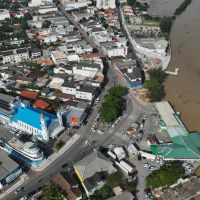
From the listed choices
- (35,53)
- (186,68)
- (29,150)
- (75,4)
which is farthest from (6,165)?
(75,4)

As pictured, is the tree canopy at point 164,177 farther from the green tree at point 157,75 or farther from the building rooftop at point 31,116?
the green tree at point 157,75

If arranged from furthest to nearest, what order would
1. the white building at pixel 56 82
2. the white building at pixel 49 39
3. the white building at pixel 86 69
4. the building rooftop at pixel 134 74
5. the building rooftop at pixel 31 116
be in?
the white building at pixel 49 39 < the white building at pixel 86 69 < the building rooftop at pixel 134 74 < the white building at pixel 56 82 < the building rooftop at pixel 31 116

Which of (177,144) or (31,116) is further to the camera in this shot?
(31,116)

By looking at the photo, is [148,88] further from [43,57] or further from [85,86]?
[43,57]

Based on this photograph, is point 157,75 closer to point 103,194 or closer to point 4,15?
point 103,194

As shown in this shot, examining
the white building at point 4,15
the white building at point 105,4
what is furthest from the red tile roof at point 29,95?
the white building at point 105,4

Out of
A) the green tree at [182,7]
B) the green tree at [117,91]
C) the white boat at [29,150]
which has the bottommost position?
the white boat at [29,150]
